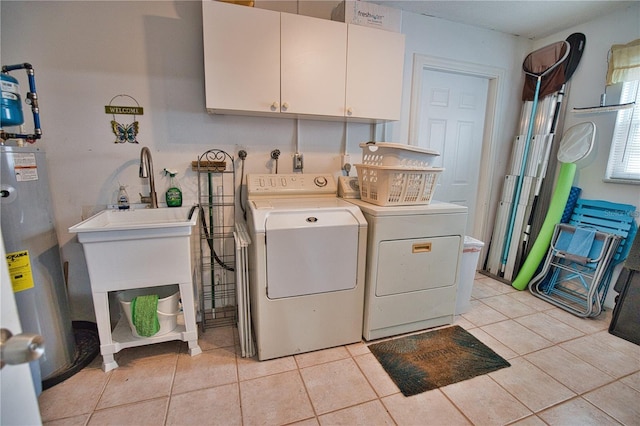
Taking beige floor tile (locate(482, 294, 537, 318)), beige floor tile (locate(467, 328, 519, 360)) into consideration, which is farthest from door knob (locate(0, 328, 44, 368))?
beige floor tile (locate(482, 294, 537, 318))

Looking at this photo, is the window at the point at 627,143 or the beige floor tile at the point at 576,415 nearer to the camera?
the beige floor tile at the point at 576,415

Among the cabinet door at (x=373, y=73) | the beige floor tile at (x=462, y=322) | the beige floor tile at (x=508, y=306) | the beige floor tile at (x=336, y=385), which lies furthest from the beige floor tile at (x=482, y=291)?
the cabinet door at (x=373, y=73)

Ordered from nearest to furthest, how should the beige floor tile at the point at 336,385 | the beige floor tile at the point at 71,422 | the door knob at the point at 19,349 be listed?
the door knob at the point at 19,349 → the beige floor tile at the point at 71,422 → the beige floor tile at the point at 336,385

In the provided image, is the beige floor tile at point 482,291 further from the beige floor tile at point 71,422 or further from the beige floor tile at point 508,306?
the beige floor tile at point 71,422

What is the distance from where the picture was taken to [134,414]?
55.4 inches

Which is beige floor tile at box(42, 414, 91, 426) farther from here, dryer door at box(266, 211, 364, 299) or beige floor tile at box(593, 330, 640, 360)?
beige floor tile at box(593, 330, 640, 360)

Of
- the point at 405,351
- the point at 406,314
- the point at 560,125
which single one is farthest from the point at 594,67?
the point at 405,351

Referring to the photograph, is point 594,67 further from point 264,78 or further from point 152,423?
point 152,423

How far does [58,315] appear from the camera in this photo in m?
1.62

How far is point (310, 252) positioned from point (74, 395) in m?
1.44

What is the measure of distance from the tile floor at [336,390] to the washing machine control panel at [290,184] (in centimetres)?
108

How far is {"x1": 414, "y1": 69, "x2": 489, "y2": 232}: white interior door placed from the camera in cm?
277

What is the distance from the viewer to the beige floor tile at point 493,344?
1.89m

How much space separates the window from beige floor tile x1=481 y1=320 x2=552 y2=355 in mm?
1484
